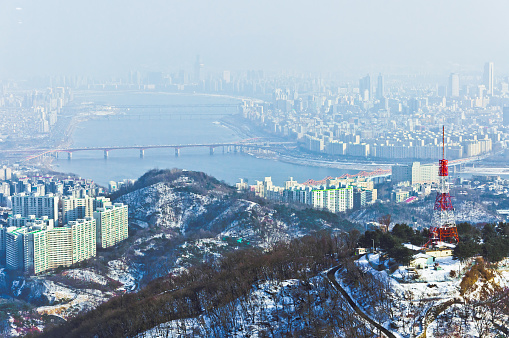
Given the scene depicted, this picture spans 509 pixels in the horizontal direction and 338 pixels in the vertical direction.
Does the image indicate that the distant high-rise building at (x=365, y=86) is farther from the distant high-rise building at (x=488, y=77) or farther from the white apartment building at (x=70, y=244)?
the white apartment building at (x=70, y=244)

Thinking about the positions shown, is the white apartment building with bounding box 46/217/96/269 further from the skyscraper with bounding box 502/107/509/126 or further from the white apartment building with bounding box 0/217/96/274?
the skyscraper with bounding box 502/107/509/126

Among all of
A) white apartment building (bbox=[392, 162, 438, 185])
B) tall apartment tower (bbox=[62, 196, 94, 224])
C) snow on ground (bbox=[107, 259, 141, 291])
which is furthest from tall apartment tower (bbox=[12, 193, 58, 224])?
white apartment building (bbox=[392, 162, 438, 185])

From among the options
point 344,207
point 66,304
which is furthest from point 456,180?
point 66,304

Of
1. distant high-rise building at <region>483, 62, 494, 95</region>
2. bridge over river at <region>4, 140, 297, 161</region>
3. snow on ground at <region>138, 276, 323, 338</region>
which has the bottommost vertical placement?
bridge over river at <region>4, 140, 297, 161</region>

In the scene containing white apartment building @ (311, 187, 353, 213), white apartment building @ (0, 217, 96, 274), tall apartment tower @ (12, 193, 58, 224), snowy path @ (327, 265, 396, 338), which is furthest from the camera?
white apartment building @ (311, 187, 353, 213)

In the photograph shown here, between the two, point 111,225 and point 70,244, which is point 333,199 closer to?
point 111,225

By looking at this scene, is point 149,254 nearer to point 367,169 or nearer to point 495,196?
point 495,196
